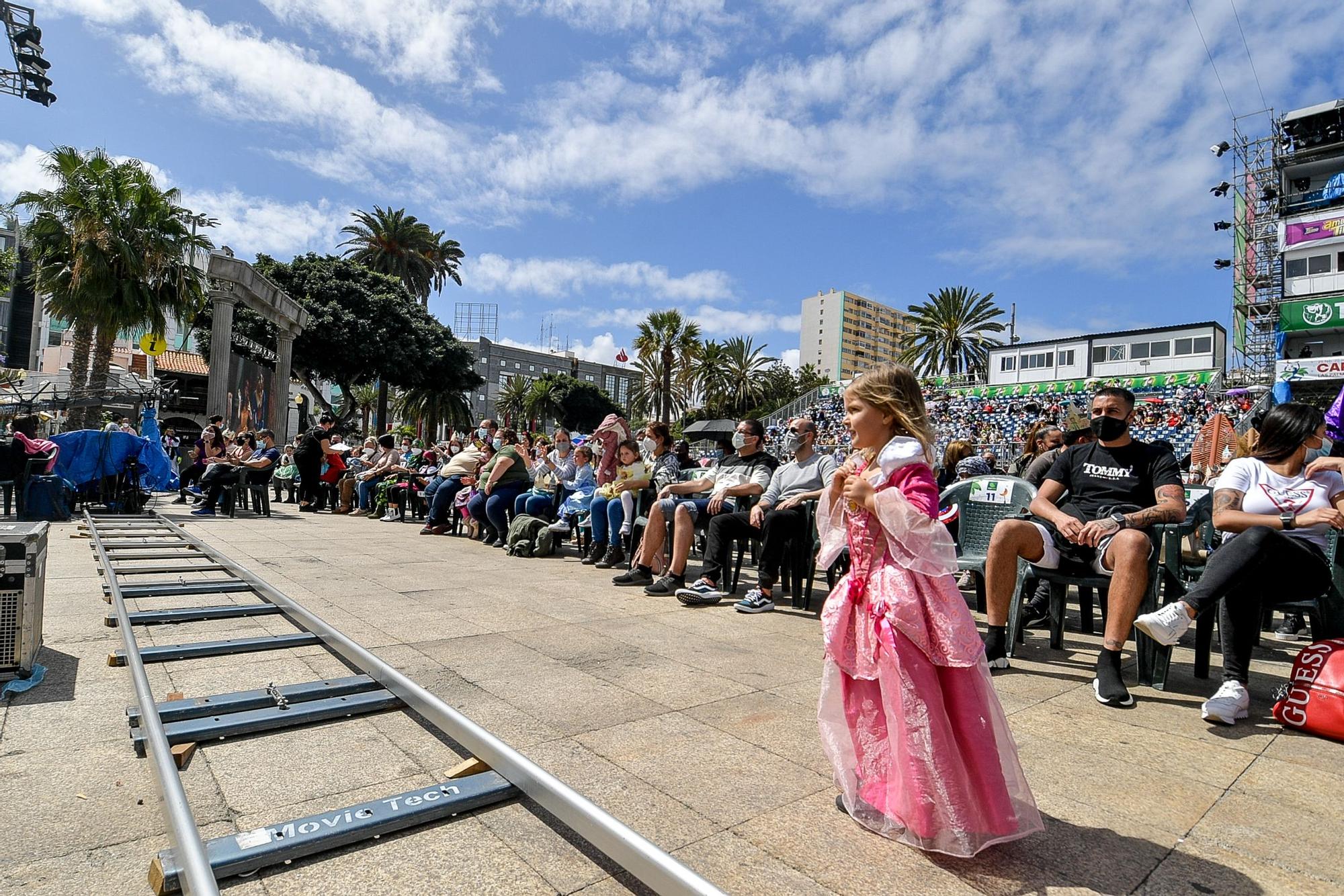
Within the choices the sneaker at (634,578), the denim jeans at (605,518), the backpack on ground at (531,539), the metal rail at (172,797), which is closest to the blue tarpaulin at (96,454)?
the backpack on ground at (531,539)

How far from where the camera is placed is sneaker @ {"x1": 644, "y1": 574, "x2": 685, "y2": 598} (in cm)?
564

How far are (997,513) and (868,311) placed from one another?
566 ft

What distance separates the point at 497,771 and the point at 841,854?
1033mm

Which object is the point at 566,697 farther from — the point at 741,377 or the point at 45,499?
the point at 741,377

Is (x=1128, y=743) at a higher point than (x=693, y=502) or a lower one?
lower

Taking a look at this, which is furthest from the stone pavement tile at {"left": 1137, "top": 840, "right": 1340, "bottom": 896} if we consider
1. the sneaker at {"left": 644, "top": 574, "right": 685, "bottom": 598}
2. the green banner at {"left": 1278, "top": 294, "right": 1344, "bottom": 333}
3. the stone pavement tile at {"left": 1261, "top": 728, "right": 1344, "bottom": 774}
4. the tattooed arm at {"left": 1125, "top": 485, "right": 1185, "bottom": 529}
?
the green banner at {"left": 1278, "top": 294, "right": 1344, "bottom": 333}

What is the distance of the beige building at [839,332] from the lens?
528 ft

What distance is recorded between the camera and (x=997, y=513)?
475 cm

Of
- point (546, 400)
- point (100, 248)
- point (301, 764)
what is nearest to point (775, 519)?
point (301, 764)

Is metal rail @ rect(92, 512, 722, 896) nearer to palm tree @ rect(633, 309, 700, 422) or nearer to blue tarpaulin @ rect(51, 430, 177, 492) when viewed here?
blue tarpaulin @ rect(51, 430, 177, 492)

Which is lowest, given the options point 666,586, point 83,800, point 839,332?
point 83,800

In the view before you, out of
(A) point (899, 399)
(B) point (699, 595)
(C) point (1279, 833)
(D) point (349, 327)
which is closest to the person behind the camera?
(C) point (1279, 833)

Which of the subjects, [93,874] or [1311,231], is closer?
[93,874]

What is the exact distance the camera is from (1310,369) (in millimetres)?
39875
